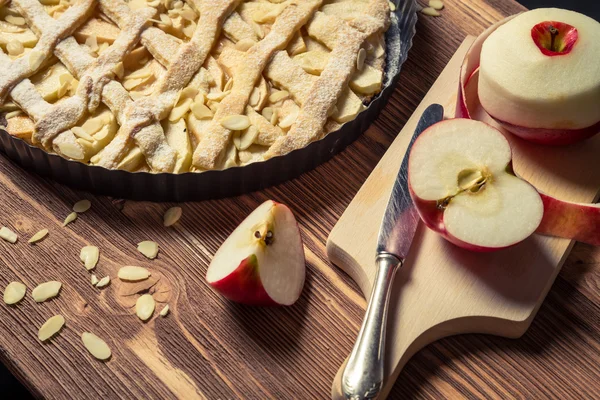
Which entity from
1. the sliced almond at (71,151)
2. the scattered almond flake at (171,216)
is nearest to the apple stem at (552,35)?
the scattered almond flake at (171,216)

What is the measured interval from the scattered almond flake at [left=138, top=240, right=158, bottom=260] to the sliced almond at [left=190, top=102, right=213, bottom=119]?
215mm

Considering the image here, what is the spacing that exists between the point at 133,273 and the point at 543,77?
2.14 feet

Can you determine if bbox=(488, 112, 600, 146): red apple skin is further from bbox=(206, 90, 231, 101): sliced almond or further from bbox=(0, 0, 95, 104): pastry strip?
bbox=(0, 0, 95, 104): pastry strip

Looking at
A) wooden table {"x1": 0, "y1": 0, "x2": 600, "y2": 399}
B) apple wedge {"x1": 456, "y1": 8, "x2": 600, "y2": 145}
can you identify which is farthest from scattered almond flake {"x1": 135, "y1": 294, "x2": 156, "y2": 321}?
apple wedge {"x1": 456, "y1": 8, "x2": 600, "y2": 145}

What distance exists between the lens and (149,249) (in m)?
1.02

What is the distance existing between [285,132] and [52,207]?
375 millimetres

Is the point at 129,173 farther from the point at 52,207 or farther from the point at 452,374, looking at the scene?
the point at 452,374

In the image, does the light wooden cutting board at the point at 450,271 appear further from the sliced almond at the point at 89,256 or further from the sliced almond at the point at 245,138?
the sliced almond at the point at 89,256

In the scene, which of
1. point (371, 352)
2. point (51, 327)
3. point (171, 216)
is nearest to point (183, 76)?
point (171, 216)

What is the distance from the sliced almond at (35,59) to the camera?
1.12m

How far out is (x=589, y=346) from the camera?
1.00 meters

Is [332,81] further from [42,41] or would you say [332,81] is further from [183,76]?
[42,41]

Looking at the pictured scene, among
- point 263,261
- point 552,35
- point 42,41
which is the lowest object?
point 263,261

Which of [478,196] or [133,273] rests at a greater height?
[478,196]
